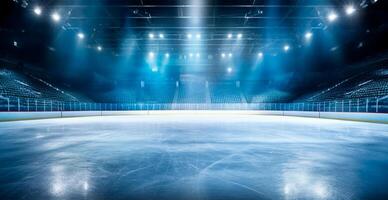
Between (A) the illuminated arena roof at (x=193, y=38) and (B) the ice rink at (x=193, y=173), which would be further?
(A) the illuminated arena roof at (x=193, y=38)

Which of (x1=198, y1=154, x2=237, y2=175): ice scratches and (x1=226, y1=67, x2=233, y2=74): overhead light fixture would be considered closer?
(x1=198, y1=154, x2=237, y2=175): ice scratches

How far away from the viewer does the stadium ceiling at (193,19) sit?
12.1 meters

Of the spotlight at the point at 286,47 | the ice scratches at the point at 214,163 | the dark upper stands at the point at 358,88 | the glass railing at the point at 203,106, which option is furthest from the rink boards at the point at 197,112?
the ice scratches at the point at 214,163

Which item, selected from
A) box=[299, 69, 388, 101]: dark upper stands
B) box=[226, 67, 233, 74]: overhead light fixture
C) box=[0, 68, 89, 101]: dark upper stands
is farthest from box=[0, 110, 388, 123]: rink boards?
box=[226, 67, 233, 74]: overhead light fixture

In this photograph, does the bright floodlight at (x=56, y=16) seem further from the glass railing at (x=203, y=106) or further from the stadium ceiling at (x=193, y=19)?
the glass railing at (x=203, y=106)

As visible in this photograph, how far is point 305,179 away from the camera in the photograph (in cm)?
274

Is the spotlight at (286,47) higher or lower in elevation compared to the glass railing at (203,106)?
Result: higher

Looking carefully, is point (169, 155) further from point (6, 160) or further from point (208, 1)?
point (208, 1)

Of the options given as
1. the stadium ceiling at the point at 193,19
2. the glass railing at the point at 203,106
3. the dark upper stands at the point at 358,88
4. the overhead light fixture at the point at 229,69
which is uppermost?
the stadium ceiling at the point at 193,19

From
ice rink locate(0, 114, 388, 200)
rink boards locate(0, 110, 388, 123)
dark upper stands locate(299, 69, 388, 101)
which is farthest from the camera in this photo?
dark upper stands locate(299, 69, 388, 101)

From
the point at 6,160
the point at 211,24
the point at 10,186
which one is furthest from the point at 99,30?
the point at 10,186

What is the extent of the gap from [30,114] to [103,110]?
242 inches

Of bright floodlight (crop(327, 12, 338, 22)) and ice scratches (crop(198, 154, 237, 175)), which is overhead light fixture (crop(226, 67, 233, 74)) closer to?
bright floodlight (crop(327, 12, 338, 22))

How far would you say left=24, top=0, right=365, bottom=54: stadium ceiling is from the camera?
1215 cm
